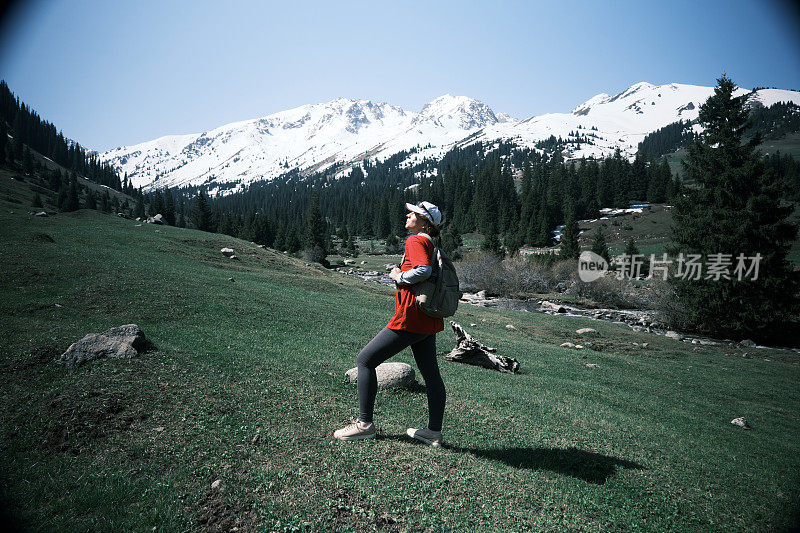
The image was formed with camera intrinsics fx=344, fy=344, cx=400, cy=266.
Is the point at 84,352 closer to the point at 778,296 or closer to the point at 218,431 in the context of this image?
the point at 218,431

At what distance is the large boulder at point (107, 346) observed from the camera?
6411mm

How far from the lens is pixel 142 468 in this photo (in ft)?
13.5

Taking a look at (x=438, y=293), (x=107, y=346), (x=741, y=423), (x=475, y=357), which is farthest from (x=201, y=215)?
(x=741, y=423)

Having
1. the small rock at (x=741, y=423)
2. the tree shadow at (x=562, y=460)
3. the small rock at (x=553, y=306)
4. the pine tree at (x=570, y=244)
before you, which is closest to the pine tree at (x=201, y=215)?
the small rock at (x=553, y=306)

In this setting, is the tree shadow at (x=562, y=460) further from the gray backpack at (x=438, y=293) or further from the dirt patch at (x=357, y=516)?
the gray backpack at (x=438, y=293)

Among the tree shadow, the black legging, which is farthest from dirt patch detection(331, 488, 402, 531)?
the tree shadow

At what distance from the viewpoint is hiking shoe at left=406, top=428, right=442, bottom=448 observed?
541 cm

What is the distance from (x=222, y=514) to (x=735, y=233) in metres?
40.1

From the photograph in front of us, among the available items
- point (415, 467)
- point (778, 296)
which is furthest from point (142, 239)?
point (778, 296)

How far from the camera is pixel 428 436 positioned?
5.45m

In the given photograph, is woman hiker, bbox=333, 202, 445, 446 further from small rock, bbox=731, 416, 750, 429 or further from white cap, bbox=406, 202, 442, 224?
small rock, bbox=731, 416, 750, 429

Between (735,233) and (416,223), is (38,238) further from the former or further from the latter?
(735,233)

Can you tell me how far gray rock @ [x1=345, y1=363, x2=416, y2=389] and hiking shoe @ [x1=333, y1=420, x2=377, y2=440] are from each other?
241cm

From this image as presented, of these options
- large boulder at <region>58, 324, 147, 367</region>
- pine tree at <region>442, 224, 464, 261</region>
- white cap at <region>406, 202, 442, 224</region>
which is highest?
pine tree at <region>442, 224, 464, 261</region>
